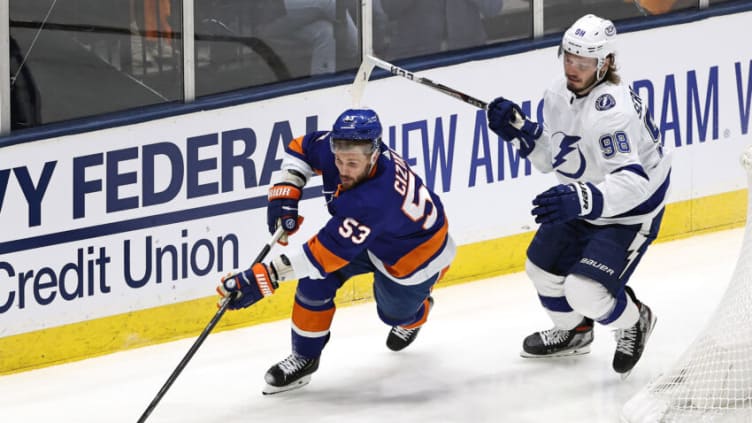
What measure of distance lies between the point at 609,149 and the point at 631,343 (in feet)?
2.19

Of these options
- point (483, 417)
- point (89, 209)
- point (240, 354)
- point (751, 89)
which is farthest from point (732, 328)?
point (751, 89)

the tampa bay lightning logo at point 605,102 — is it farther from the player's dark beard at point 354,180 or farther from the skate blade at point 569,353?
the skate blade at point 569,353

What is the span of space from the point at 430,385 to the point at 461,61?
1511 mm

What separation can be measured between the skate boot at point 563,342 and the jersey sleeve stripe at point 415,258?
646 millimetres

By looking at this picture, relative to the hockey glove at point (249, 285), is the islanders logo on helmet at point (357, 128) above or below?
above

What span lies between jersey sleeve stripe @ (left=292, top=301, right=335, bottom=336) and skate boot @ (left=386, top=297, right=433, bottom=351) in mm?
466

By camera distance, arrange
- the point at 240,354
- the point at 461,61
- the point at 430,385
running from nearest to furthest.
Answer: the point at 430,385
the point at 240,354
the point at 461,61

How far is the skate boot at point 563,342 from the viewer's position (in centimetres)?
532

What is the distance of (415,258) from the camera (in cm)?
486

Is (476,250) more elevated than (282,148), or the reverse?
(282,148)

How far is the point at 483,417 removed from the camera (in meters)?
4.81

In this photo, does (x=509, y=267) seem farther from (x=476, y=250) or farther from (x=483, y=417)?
(x=483, y=417)

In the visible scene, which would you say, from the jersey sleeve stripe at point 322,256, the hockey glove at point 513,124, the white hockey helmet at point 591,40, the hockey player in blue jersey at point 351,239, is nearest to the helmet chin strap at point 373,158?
the hockey player in blue jersey at point 351,239

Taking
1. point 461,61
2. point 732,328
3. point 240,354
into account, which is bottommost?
point 240,354
